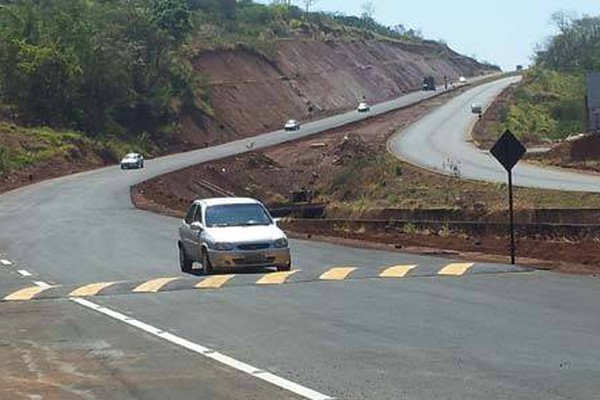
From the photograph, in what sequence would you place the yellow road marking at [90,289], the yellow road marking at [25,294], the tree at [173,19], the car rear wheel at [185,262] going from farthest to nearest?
the tree at [173,19]
the car rear wheel at [185,262]
the yellow road marking at [90,289]
the yellow road marking at [25,294]

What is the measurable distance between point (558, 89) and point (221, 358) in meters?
134

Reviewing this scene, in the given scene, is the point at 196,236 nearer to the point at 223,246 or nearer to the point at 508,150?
the point at 223,246

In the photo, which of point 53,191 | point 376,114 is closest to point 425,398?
point 53,191

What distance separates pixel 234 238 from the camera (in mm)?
23828

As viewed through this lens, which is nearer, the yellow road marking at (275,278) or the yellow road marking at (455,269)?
the yellow road marking at (275,278)

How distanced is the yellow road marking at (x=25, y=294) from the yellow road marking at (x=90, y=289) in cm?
73

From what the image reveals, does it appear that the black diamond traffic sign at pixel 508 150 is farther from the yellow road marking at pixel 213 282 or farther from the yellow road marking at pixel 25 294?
the yellow road marking at pixel 25 294

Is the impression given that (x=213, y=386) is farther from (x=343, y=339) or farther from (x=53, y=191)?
(x=53, y=191)

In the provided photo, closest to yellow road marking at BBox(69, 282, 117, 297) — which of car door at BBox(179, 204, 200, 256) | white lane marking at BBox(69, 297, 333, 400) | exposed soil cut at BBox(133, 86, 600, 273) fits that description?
white lane marking at BBox(69, 297, 333, 400)

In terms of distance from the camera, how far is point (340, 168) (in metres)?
73.3

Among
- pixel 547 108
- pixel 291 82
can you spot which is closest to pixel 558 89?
pixel 547 108

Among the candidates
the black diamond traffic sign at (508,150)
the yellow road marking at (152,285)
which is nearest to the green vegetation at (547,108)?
the black diamond traffic sign at (508,150)

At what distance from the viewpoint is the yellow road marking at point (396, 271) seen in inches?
891

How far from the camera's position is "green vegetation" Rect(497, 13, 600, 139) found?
106m
